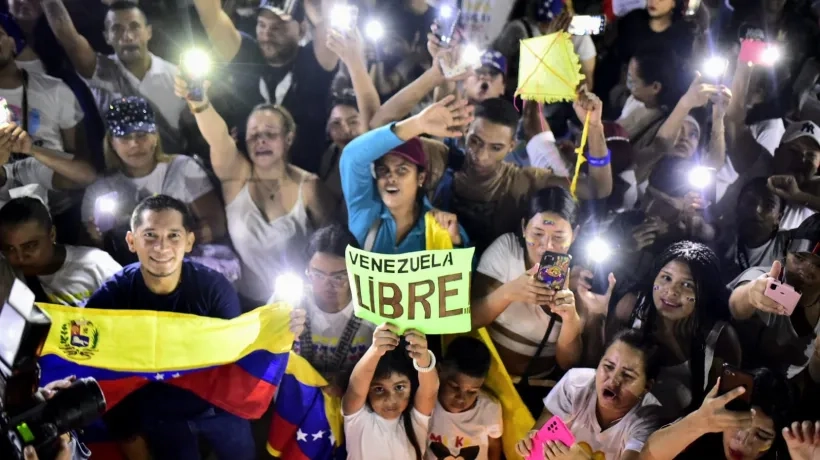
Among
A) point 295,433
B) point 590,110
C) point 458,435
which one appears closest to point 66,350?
point 295,433

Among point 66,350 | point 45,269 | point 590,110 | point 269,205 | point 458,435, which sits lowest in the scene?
point 458,435

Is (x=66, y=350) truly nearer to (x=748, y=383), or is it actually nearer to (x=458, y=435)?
(x=458, y=435)

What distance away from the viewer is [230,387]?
116 inches

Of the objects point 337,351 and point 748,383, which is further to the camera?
point 337,351

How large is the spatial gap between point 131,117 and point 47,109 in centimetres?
35

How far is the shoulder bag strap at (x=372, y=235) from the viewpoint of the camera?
301 cm

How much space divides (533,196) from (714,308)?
2.81ft

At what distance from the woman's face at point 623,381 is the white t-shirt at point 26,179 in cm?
236

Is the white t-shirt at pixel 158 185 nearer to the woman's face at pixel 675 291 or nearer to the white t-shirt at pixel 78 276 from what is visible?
the white t-shirt at pixel 78 276

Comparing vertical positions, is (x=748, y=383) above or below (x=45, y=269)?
below

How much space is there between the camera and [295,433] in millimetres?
3045

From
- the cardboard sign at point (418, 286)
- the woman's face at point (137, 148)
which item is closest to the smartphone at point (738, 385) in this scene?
the cardboard sign at point (418, 286)

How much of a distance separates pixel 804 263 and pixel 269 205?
7.14 ft

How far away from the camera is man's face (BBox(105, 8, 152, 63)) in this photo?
292 centimetres
